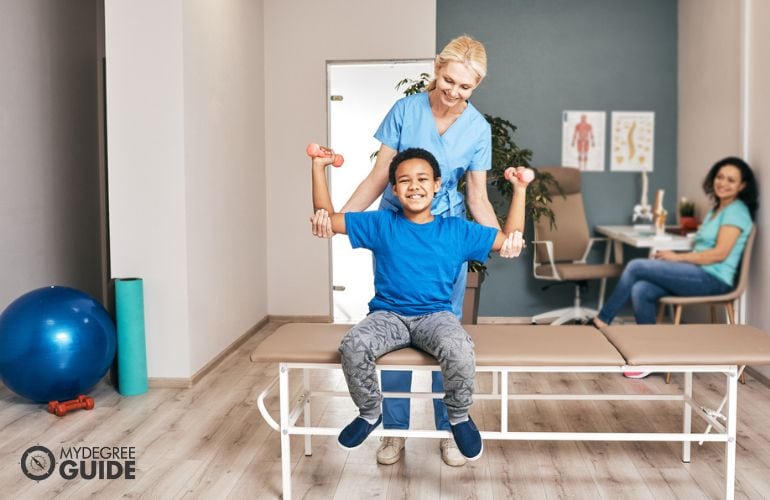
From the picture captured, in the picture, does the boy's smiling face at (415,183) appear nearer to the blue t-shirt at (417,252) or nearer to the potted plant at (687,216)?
the blue t-shirt at (417,252)

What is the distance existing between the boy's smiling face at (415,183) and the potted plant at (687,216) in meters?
2.86

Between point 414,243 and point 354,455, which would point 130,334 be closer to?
point 354,455

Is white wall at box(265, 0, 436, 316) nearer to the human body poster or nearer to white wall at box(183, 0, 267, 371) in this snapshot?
white wall at box(183, 0, 267, 371)

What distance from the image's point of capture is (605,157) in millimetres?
5594

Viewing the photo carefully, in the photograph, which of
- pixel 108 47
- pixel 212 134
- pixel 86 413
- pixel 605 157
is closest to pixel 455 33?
pixel 605 157

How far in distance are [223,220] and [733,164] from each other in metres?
2.57

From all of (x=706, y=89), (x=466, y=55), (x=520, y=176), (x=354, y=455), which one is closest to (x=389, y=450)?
(x=354, y=455)

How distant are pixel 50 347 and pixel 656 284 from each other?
2.83 m

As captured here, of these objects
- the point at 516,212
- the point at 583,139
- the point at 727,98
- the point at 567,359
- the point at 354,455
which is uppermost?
the point at 727,98

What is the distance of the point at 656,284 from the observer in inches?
165

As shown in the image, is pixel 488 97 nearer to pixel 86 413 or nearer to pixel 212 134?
pixel 212 134

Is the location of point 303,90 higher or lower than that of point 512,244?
higher

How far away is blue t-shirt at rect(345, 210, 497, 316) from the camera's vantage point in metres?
2.60

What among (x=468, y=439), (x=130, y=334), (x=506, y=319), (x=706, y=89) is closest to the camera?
(x=468, y=439)
